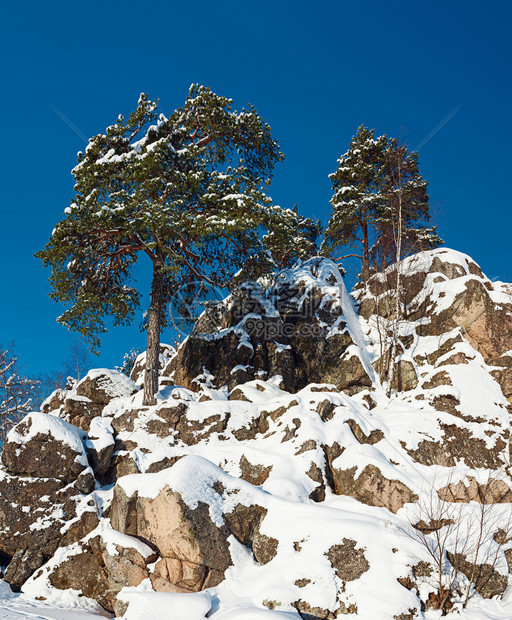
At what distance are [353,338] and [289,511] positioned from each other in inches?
432

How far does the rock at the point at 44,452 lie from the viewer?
1343 centimetres

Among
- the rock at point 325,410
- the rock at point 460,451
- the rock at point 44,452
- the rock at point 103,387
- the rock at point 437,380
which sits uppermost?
the rock at point 437,380

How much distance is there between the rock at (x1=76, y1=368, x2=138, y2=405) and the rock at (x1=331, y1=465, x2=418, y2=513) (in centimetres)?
1077

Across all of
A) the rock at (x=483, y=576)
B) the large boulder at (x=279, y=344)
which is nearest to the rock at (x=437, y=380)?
the large boulder at (x=279, y=344)

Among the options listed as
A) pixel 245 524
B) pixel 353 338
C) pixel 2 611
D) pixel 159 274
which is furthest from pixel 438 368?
pixel 2 611

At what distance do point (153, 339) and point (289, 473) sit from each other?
8842 mm

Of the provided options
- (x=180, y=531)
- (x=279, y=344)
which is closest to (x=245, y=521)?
(x=180, y=531)

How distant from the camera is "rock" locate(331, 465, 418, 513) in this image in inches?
460

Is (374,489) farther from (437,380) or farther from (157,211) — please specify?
(157,211)

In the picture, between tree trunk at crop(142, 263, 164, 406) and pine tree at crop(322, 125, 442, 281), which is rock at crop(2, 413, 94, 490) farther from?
pine tree at crop(322, 125, 442, 281)

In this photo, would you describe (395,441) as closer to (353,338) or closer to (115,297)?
(353,338)

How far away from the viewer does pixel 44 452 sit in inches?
537

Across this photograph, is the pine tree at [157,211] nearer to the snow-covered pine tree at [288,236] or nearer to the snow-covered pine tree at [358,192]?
the snow-covered pine tree at [288,236]

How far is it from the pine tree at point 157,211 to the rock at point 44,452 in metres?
3.82
